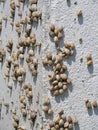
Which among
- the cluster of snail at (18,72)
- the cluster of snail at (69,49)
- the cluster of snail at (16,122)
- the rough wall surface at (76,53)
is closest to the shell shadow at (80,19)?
the rough wall surface at (76,53)

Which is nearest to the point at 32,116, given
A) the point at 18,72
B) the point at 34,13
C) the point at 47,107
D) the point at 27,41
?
the point at 47,107

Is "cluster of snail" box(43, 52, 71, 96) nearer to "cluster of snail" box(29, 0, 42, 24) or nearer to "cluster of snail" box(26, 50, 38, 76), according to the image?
"cluster of snail" box(26, 50, 38, 76)

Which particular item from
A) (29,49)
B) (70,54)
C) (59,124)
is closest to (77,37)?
(70,54)

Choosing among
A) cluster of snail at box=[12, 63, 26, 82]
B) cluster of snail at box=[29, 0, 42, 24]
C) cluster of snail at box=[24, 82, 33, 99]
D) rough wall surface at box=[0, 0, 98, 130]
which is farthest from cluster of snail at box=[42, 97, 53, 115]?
cluster of snail at box=[29, 0, 42, 24]

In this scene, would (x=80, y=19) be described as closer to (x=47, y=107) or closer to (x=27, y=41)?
(x=27, y=41)

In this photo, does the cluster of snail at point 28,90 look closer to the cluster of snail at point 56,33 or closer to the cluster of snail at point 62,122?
the cluster of snail at point 62,122

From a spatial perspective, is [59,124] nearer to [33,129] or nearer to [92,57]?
[33,129]
